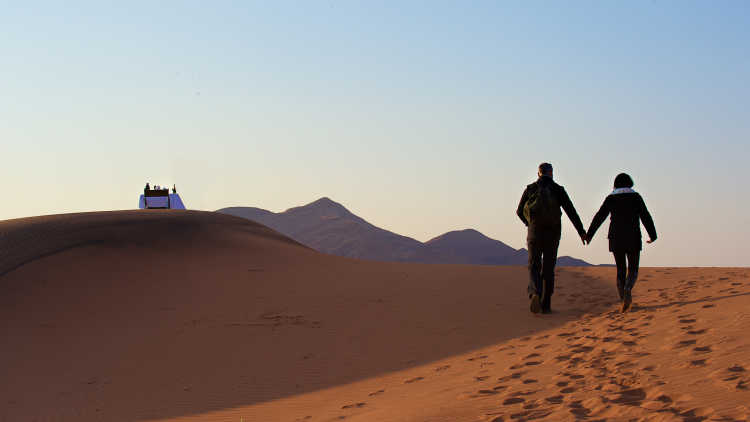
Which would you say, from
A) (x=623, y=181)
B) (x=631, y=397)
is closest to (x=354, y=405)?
(x=631, y=397)

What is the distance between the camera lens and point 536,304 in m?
11.5

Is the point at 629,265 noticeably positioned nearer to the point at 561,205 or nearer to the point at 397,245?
the point at 561,205

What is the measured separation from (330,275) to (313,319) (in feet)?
13.6

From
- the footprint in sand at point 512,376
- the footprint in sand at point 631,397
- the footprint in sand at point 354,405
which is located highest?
the footprint in sand at point 512,376

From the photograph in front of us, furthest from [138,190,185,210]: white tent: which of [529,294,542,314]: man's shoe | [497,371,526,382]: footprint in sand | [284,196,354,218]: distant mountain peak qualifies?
[284,196,354,218]: distant mountain peak

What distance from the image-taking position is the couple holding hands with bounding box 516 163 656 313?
1024 centimetres

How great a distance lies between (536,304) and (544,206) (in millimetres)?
1809

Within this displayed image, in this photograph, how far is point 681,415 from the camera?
5.57 meters

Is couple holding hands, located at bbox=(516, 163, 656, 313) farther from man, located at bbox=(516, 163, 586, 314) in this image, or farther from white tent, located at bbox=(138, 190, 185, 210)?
white tent, located at bbox=(138, 190, 185, 210)

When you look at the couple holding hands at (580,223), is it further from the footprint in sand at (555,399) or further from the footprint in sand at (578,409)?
the footprint in sand at (578,409)

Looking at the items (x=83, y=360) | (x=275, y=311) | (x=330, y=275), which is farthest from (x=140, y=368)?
(x=330, y=275)

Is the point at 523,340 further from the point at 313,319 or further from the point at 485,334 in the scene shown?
the point at 313,319

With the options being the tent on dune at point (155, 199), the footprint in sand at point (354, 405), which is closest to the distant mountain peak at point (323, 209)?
the tent on dune at point (155, 199)

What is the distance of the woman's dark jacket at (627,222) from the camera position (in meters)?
10.2
